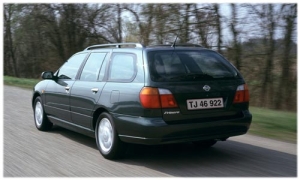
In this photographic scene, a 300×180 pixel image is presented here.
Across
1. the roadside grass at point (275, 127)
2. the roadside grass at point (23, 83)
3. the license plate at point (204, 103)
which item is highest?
the license plate at point (204, 103)

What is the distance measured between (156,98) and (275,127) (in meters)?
3.63

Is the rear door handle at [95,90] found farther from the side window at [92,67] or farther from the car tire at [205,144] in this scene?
the car tire at [205,144]

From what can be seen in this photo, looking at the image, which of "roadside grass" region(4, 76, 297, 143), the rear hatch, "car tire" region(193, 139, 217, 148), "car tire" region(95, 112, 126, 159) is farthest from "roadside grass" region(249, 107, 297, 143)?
"car tire" region(95, 112, 126, 159)

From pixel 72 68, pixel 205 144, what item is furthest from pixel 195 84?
pixel 72 68

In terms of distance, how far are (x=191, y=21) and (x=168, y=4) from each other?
3.49 feet

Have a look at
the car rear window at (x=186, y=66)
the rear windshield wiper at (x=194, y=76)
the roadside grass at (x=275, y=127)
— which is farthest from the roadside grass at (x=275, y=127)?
the rear windshield wiper at (x=194, y=76)

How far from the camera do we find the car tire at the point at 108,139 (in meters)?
5.47

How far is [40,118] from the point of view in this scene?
26.1ft

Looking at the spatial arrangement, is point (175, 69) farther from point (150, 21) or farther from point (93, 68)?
point (150, 21)

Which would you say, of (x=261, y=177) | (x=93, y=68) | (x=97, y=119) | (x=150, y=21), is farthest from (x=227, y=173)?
(x=150, y=21)

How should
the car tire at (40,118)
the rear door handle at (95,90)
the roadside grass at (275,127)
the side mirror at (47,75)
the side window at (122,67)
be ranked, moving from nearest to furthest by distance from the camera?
1. the side window at (122,67)
2. the rear door handle at (95,90)
3. the roadside grass at (275,127)
4. the side mirror at (47,75)
5. the car tire at (40,118)

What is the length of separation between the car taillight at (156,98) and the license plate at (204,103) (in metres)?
0.21

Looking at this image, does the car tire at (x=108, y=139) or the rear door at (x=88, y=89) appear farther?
the rear door at (x=88, y=89)

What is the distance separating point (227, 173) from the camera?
4816 mm
